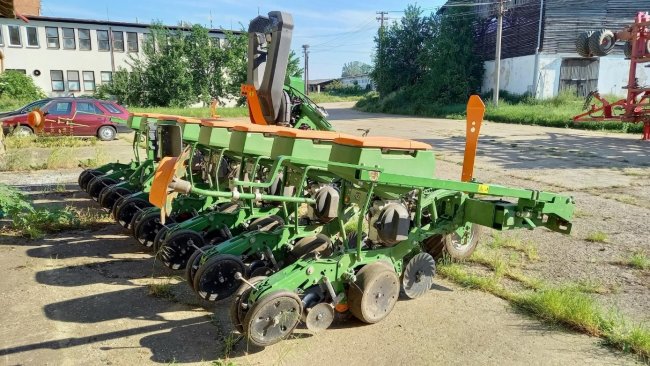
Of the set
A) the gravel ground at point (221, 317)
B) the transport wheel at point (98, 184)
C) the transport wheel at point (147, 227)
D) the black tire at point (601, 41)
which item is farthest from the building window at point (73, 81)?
the transport wheel at point (147, 227)

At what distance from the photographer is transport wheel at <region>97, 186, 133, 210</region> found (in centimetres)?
696

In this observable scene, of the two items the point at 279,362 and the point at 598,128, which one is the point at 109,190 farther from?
the point at 598,128

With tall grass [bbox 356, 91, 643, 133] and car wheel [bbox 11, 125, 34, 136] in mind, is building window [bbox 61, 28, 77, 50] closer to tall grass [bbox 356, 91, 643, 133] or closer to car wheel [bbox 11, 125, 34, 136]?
tall grass [bbox 356, 91, 643, 133]

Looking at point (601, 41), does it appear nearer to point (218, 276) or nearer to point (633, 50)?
point (633, 50)

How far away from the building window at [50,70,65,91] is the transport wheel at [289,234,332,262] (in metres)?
38.5

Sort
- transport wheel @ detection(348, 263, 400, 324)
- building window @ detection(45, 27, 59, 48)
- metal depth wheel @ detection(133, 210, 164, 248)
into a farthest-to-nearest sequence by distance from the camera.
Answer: building window @ detection(45, 27, 59, 48) < metal depth wheel @ detection(133, 210, 164, 248) < transport wheel @ detection(348, 263, 400, 324)

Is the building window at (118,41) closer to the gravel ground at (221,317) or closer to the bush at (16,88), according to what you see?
the bush at (16,88)

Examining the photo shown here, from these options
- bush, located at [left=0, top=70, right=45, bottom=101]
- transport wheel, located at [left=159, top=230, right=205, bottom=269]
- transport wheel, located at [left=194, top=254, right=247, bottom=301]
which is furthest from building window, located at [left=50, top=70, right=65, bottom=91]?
transport wheel, located at [left=194, top=254, right=247, bottom=301]

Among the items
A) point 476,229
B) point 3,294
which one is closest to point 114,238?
point 3,294

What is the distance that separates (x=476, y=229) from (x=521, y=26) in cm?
2919

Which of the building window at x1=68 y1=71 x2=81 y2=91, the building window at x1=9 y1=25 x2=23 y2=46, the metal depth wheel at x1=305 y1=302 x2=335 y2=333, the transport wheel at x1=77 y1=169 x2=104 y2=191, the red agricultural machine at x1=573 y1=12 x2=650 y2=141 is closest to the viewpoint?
the metal depth wheel at x1=305 y1=302 x2=335 y2=333

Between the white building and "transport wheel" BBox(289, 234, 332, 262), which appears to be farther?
the white building

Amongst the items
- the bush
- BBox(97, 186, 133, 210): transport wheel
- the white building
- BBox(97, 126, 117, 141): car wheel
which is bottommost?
BBox(97, 186, 133, 210): transport wheel

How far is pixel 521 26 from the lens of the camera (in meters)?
30.5
